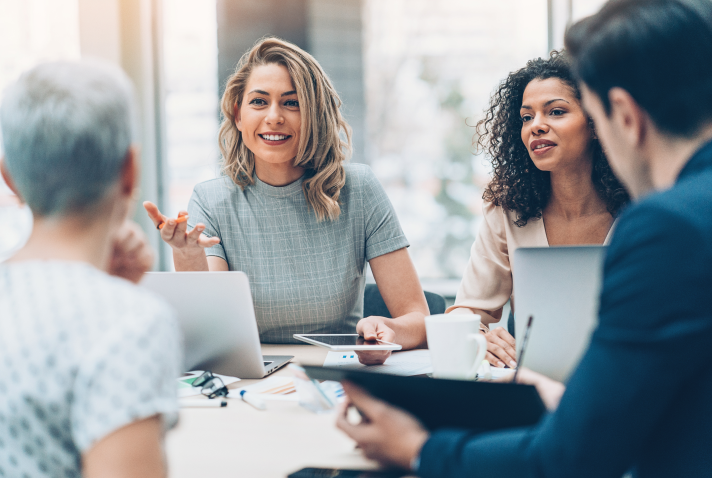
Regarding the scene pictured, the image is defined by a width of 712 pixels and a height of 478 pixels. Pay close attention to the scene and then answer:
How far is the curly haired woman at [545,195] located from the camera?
74.3 inches

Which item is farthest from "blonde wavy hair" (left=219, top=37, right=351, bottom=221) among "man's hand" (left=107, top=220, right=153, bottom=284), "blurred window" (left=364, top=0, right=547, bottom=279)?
"blurred window" (left=364, top=0, right=547, bottom=279)

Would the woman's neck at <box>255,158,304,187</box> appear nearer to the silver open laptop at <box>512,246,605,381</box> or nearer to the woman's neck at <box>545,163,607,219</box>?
the woman's neck at <box>545,163,607,219</box>

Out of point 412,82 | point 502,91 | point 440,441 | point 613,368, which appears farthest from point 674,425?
point 412,82

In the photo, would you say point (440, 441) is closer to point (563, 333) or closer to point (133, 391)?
point (133, 391)

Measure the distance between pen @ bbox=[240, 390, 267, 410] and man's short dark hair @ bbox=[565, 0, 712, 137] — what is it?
2.71 feet

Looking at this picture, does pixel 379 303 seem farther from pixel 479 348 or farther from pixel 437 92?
pixel 437 92

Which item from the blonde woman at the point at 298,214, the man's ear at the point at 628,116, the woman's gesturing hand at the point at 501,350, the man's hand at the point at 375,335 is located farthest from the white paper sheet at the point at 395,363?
the man's ear at the point at 628,116

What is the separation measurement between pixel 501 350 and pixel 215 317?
68 centimetres

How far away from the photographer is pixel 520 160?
2.07 metres

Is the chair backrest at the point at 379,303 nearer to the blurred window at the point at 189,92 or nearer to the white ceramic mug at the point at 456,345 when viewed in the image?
the white ceramic mug at the point at 456,345

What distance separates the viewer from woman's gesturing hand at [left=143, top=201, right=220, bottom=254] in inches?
61.2

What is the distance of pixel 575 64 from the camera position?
762mm

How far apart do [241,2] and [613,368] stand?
10.3 ft

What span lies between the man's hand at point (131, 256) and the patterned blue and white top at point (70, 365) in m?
0.27
